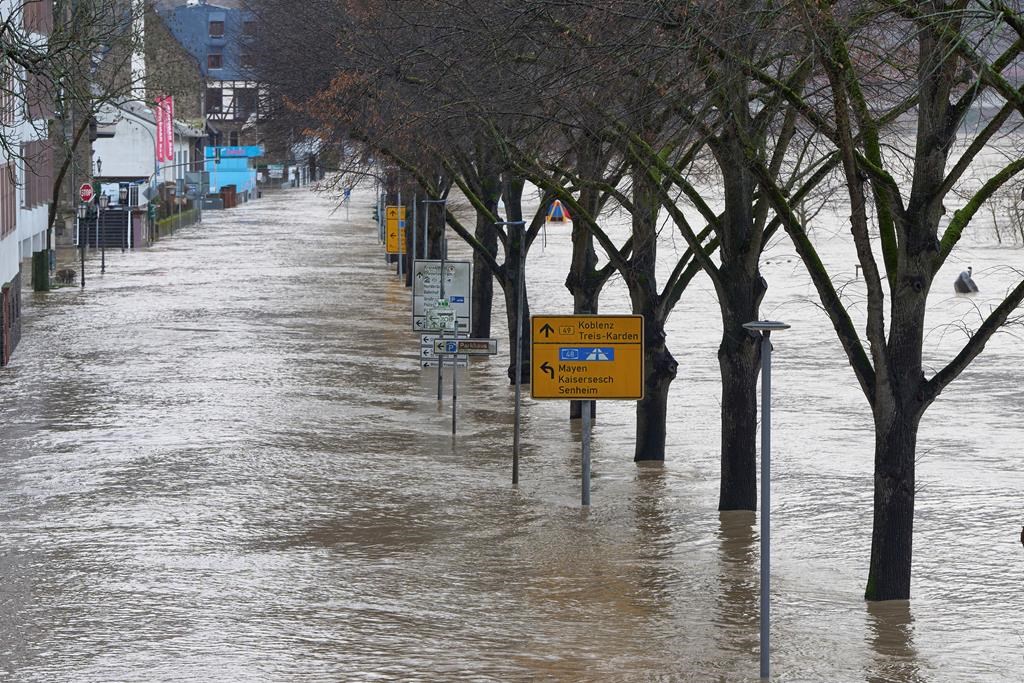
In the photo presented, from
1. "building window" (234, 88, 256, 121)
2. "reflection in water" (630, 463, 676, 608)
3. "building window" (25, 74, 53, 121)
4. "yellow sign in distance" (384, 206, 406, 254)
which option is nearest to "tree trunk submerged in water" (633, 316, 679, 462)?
"reflection in water" (630, 463, 676, 608)

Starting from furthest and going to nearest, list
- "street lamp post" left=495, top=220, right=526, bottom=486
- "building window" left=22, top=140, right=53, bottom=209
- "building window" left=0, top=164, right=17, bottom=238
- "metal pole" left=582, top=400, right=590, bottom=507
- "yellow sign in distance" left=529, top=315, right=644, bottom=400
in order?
1. "building window" left=22, top=140, right=53, bottom=209
2. "building window" left=0, top=164, right=17, bottom=238
3. "street lamp post" left=495, top=220, right=526, bottom=486
4. "yellow sign in distance" left=529, top=315, right=644, bottom=400
5. "metal pole" left=582, top=400, right=590, bottom=507

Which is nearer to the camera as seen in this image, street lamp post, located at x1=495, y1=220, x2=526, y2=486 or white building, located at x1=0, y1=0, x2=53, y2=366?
street lamp post, located at x1=495, y1=220, x2=526, y2=486

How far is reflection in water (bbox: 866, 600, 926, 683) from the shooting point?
516 inches

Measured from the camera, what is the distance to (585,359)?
19.4 m

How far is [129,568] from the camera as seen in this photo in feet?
54.0

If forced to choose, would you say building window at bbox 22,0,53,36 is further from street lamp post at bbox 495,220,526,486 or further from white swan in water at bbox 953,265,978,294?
white swan in water at bbox 953,265,978,294

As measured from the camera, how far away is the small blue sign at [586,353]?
63.7 ft

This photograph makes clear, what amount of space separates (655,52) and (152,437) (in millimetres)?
12552

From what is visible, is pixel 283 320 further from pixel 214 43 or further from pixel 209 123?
pixel 214 43

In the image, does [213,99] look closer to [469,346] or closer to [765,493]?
[469,346]

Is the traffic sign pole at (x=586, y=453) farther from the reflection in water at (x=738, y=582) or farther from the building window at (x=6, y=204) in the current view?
the building window at (x=6, y=204)

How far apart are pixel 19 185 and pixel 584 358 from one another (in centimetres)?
740

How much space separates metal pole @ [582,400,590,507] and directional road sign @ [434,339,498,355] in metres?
4.19

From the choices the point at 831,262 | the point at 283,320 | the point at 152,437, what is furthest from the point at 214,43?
the point at 152,437
